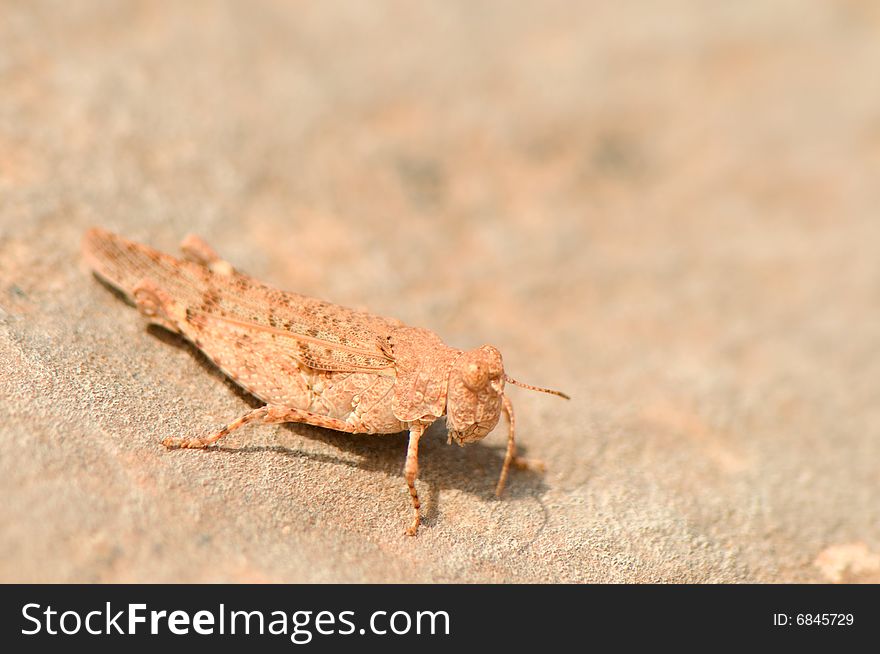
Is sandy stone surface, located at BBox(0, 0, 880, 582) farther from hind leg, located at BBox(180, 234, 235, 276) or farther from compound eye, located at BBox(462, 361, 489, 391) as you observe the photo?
compound eye, located at BBox(462, 361, 489, 391)

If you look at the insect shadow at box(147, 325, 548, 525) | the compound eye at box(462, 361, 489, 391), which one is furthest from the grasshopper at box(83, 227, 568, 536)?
the insect shadow at box(147, 325, 548, 525)

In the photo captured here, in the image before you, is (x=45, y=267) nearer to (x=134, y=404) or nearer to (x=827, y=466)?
(x=134, y=404)

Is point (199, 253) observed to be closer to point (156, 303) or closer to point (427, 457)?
point (156, 303)

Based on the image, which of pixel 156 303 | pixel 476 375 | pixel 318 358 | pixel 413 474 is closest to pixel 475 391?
pixel 476 375

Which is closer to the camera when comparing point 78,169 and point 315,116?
point 78,169

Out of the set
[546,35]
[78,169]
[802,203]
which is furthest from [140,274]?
[802,203]

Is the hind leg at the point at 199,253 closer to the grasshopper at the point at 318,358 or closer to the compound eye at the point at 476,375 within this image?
the grasshopper at the point at 318,358
